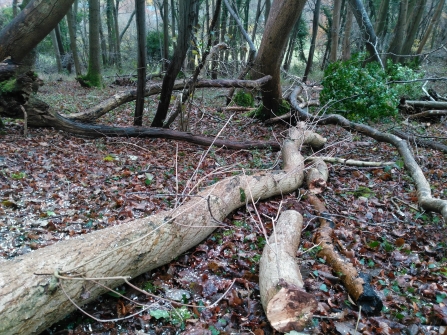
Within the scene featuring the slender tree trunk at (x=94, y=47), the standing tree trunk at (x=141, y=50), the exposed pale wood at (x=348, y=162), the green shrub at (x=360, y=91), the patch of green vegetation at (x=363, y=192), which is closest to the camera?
the patch of green vegetation at (x=363, y=192)

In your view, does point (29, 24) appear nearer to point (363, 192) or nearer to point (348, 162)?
point (348, 162)

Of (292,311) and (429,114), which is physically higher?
(429,114)

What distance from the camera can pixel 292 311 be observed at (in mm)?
2213

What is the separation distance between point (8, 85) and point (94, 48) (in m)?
8.30

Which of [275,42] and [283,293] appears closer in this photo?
[283,293]

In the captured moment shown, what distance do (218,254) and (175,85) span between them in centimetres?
460

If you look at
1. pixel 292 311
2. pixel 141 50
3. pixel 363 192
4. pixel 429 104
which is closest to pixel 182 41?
pixel 141 50

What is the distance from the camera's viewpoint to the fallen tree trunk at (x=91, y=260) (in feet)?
6.44

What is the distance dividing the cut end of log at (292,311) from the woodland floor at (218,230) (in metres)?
0.10

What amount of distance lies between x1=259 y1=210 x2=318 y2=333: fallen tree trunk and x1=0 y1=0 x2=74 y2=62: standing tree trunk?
5.34 m

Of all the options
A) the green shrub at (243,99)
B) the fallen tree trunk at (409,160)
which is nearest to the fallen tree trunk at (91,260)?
the fallen tree trunk at (409,160)

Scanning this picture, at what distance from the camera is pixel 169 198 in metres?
4.10

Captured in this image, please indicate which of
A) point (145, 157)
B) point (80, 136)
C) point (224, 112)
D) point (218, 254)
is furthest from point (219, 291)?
point (224, 112)

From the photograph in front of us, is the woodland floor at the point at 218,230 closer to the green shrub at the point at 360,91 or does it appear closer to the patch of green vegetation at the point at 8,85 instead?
the patch of green vegetation at the point at 8,85
